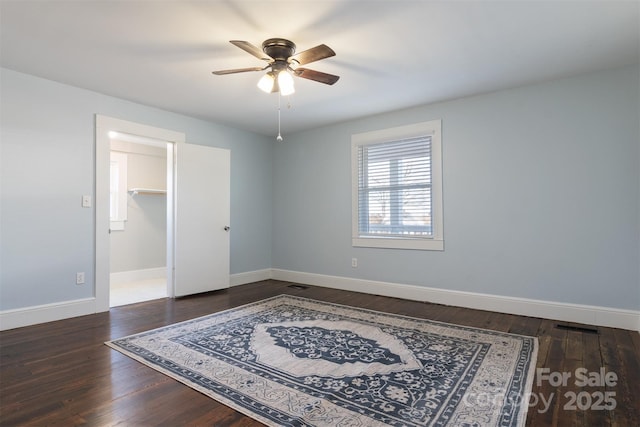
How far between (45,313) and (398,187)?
4204 mm

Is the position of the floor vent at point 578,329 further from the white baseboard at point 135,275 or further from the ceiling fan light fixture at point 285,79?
the white baseboard at point 135,275

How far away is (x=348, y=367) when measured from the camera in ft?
7.71

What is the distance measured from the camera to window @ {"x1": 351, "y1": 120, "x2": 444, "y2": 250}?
420 cm

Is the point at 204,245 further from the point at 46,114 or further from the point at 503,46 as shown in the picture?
the point at 503,46

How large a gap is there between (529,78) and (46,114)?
4.91m

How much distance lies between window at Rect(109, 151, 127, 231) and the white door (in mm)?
1749

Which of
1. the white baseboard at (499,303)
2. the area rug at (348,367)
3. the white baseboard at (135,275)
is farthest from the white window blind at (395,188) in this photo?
the white baseboard at (135,275)

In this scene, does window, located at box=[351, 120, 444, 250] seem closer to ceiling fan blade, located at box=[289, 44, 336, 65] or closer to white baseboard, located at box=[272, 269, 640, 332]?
white baseboard, located at box=[272, 269, 640, 332]

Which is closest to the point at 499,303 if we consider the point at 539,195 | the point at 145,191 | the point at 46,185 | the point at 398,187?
the point at 539,195

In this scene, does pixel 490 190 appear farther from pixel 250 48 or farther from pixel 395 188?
pixel 250 48

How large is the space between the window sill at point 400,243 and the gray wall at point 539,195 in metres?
0.07

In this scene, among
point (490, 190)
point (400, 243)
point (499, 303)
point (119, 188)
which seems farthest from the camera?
point (119, 188)

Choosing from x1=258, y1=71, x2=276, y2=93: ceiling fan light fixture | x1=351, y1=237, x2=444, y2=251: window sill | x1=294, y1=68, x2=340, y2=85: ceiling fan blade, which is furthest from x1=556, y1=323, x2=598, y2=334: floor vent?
x1=258, y1=71, x2=276, y2=93: ceiling fan light fixture

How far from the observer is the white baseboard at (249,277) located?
17.2 ft
